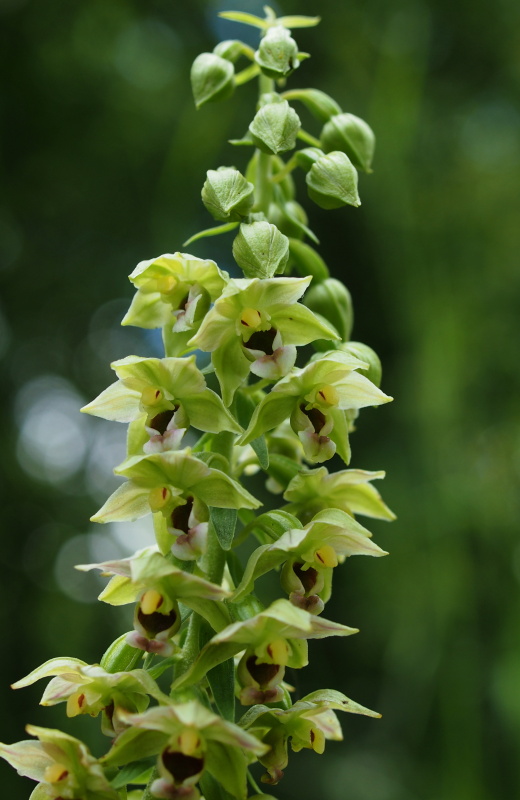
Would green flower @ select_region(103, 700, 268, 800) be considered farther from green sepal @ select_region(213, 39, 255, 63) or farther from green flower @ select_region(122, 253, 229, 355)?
green sepal @ select_region(213, 39, 255, 63)

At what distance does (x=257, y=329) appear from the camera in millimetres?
1543

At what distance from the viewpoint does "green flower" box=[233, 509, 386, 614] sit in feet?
4.75

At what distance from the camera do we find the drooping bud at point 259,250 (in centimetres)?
153

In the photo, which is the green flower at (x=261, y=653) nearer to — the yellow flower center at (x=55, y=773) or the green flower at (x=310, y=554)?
the green flower at (x=310, y=554)

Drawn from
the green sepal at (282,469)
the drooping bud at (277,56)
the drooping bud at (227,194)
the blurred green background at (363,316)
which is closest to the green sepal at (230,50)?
the drooping bud at (277,56)

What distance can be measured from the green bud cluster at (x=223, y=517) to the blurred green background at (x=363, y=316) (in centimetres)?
222

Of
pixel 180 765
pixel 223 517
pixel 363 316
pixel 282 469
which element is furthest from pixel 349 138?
pixel 363 316

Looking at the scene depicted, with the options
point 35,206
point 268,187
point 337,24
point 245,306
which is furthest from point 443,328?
point 35,206

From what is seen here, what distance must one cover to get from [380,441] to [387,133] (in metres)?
1.84

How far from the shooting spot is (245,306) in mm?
1548

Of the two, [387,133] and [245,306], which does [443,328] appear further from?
[245,306]

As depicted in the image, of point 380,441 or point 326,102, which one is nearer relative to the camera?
point 326,102

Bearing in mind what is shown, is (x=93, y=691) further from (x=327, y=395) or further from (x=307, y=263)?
(x=307, y=263)

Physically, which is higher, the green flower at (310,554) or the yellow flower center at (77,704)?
the green flower at (310,554)
